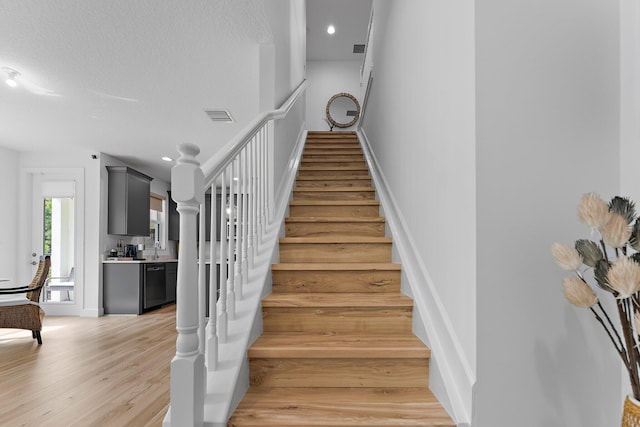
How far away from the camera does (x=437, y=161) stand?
170 centimetres

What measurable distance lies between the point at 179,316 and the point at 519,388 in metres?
1.09

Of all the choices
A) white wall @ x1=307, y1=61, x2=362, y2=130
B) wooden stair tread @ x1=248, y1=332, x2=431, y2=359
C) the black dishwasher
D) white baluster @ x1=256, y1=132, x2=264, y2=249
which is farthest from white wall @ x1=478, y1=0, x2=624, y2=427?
white wall @ x1=307, y1=61, x2=362, y2=130

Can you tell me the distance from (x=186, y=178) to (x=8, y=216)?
19.4ft

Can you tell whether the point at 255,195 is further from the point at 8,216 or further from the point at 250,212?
the point at 8,216

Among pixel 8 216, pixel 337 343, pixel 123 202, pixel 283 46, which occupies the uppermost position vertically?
pixel 283 46

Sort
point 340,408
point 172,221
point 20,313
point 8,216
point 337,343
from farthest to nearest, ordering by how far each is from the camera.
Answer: point 172,221, point 8,216, point 20,313, point 337,343, point 340,408

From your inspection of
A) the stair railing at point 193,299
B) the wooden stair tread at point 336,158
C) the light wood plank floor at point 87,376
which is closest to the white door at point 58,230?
the light wood plank floor at point 87,376

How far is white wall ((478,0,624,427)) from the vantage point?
1.28 metres

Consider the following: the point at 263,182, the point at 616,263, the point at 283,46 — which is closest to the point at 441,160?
the point at 616,263

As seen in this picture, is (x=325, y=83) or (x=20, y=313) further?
(x=325, y=83)

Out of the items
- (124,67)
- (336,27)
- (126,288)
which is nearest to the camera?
(124,67)

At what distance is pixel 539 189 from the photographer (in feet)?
4.29

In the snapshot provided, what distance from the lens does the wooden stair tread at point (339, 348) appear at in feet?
5.54

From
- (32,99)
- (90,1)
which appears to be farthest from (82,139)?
(90,1)
